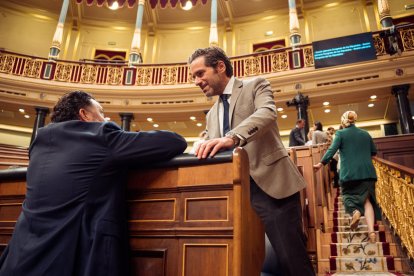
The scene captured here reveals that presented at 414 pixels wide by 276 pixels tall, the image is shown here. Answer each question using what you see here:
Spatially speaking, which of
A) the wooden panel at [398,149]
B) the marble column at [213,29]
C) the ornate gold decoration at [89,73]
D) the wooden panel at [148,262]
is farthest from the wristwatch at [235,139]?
the ornate gold decoration at [89,73]

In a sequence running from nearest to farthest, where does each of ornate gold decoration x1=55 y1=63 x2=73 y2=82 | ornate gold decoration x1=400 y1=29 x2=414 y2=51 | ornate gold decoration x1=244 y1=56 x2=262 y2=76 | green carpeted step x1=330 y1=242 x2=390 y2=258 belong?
1. green carpeted step x1=330 y1=242 x2=390 y2=258
2. ornate gold decoration x1=400 y1=29 x2=414 y2=51
3. ornate gold decoration x1=244 y1=56 x2=262 y2=76
4. ornate gold decoration x1=55 y1=63 x2=73 y2=82

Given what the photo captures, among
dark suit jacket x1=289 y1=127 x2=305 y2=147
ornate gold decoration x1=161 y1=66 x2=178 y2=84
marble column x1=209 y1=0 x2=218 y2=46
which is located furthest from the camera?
marble column x1=209 y1=0 x2=218 y2=46

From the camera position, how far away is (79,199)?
118cm

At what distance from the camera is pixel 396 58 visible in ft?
26.5

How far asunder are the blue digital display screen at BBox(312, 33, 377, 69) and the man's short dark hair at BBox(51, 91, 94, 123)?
809 centimetres

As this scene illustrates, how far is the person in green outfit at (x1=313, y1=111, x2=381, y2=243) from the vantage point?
10.3 feet

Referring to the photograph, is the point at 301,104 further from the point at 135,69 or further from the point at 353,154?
the point at 353,154

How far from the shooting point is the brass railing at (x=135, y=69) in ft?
30.4

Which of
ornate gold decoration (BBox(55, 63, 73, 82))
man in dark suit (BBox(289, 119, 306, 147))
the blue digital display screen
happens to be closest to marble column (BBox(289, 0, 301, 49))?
the blue digital display screen

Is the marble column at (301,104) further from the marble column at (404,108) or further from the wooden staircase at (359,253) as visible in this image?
the wooden staircase at (359,253)

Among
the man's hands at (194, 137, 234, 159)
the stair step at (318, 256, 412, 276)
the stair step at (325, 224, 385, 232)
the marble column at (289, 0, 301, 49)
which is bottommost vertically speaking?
the stair step at (318, 256, 412, 276)

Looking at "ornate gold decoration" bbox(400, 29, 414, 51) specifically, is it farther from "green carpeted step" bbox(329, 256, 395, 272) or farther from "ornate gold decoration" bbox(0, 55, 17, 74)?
"ornate gold decoration" bbox(0, 55, 17, 74)

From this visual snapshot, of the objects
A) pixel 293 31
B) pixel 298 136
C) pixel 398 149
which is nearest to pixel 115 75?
pixel 293 31

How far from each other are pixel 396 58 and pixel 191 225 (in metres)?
8.72
